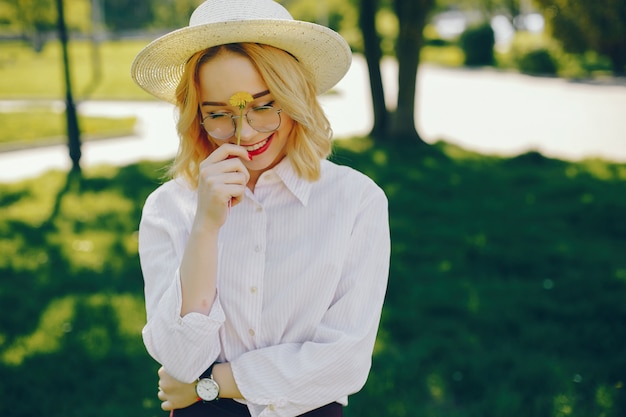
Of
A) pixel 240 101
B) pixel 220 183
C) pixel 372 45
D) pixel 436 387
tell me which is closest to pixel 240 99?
pixel 240 101

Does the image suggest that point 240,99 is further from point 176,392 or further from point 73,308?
point 73,308

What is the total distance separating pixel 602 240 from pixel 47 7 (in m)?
A: 22.8

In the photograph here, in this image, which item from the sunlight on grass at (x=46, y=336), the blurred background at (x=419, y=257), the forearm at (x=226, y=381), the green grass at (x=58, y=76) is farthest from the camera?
the green grass at (x=58, y=76)

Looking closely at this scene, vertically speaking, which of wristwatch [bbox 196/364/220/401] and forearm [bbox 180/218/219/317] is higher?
forearm [bbox 180/218/219/317]

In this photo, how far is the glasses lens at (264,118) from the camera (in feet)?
5.80

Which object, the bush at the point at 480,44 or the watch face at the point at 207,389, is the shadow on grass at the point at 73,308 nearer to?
the watch face at the point at 207,389

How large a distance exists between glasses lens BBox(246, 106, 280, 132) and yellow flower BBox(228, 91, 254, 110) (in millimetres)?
32

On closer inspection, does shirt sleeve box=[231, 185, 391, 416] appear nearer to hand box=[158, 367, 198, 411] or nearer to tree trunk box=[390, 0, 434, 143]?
hand box=[158, 367, 198, 411]

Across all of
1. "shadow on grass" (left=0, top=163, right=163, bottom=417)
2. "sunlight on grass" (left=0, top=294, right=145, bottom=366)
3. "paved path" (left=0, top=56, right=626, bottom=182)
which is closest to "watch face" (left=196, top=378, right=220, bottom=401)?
"shadow on grass" (left=0, top=163, right=163, bottom=417)

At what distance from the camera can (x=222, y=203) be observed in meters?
1.65

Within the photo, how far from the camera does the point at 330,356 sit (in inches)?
67.8

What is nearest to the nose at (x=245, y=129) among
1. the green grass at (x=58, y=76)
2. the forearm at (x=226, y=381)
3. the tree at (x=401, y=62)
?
the forearm at (x=226, y=381)

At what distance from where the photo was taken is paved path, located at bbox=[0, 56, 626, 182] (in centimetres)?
996

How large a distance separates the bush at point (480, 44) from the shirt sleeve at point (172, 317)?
26.5 meters
